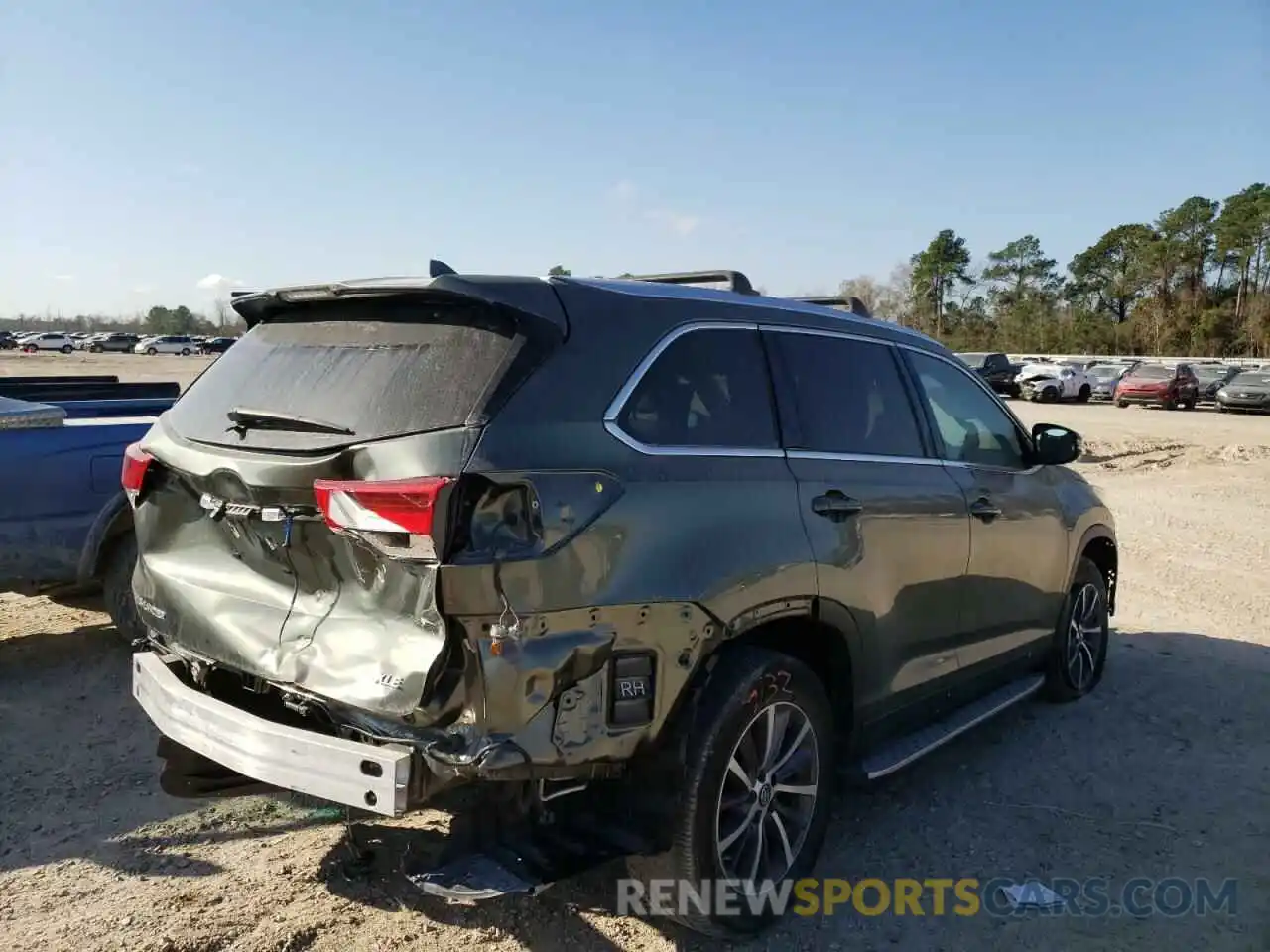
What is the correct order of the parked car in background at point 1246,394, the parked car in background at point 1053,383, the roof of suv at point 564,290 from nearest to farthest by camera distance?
the roof of suv at point 564,290, the parked car in background at point 1246,394, the parked car in background at point 1053,383

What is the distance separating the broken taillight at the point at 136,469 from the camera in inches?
133

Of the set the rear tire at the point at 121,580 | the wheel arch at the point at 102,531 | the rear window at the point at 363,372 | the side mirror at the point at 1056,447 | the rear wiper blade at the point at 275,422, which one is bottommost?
the rear tire at the point at 121,580

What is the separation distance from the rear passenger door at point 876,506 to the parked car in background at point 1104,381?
36.2 metres

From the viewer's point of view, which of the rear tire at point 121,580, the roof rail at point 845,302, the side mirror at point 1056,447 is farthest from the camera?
the rear tire at point 121,580

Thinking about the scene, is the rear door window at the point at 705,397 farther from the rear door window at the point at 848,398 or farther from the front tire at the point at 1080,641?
the front tire at the point at 1080,641

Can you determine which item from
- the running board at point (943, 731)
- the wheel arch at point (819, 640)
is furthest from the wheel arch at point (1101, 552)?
the wheel arch at point (819, 640)

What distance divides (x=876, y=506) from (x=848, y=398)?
1.47 ft

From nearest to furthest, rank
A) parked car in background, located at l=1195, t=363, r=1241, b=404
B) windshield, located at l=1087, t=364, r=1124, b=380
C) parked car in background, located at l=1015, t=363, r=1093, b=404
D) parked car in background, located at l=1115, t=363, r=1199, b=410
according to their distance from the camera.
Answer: parked car in background, located at l=1115, t=363, r=1199, b=410
parked car in background, located at l=1195, t=363, r=1241, b=404
parked car in background, located at l=1015, t=363, r=1093, b=404
windshield, located at l=1087, t=364, r=1124, b=380

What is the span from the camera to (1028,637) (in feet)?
16.0

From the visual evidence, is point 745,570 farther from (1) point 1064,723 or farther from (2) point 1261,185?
(2) point 1261,185

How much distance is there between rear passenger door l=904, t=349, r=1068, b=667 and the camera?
430cm

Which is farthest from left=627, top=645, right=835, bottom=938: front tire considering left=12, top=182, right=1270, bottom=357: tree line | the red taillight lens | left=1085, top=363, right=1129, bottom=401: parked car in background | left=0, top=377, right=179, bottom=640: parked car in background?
left=12, top=182, right=1270, bottom=357: tree line

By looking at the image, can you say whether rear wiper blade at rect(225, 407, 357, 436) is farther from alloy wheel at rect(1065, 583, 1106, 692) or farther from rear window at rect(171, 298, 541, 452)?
alloy wheel at rect(1065, 583, 1106, 692)

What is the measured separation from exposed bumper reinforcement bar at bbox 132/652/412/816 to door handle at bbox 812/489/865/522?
62.8 inches
